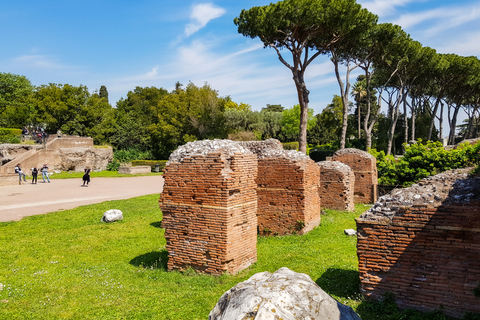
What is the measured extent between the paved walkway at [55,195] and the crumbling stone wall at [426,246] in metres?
12.5

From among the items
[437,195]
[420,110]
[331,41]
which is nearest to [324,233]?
[437,195]

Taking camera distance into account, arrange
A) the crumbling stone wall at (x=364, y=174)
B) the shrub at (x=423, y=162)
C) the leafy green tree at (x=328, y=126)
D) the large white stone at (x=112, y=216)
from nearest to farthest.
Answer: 1. the large white stone at (x=112, y=216)
2. the shrub at (x=423, y=162)
3. the crumbling stone wall at (x=364, y=174)
4. the leafy green tree at (x=328, y=126)

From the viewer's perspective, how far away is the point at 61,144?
31734mm

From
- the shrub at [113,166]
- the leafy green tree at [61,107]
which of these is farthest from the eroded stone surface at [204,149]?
the leafy green tree at [61,107]

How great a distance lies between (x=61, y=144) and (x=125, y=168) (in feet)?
21.5

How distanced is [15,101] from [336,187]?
1821 inches

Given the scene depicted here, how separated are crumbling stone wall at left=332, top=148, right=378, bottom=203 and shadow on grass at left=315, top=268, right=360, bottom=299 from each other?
10.4 m

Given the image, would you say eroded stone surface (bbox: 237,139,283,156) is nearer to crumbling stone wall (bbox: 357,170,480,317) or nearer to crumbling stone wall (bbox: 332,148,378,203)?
crumbling stone wall (bbox: 357,170,480,317)

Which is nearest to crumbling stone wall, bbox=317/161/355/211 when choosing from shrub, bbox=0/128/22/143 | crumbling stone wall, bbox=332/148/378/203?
crumbling stone wall, bbox=332/148/378/203

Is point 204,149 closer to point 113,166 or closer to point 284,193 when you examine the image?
point 284,193

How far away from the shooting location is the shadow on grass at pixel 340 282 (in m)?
6.00

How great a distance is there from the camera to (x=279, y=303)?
328 centimetres

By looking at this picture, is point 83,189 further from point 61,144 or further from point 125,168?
point 61,144

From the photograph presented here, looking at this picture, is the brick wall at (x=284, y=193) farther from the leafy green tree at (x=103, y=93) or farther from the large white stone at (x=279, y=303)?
the leafy green tree at (x=103, y=93)
